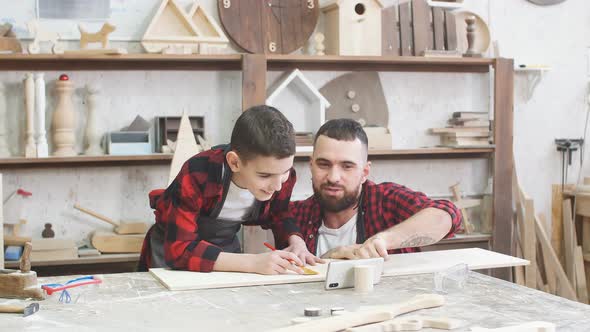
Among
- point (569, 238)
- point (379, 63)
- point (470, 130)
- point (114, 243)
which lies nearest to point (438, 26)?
point (379, 63)

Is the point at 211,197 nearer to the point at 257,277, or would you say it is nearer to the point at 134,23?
the point at 257,277

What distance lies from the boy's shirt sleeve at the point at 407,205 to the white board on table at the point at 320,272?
17cm

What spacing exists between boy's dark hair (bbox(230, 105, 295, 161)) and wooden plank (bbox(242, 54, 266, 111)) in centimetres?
156

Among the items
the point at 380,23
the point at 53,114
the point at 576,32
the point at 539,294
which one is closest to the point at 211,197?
the point at 539,294

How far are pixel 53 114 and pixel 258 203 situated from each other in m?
1.73

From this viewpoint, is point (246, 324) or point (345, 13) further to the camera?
point (345, 13)

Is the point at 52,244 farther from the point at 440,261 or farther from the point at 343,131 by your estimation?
the point at 440,261

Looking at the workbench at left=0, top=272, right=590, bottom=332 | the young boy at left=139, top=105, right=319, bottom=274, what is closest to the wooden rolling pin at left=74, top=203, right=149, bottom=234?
the young boy at left=139, top=105, right=319, bottom=274

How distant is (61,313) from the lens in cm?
182

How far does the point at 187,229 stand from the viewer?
2.36 meters

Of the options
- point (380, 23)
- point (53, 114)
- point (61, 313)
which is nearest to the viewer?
point (61, 313)

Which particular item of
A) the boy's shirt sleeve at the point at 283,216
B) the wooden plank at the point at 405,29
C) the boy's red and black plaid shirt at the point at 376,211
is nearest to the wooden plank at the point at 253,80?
the wooden plank at the point at 405,29

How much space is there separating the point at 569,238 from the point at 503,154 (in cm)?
69

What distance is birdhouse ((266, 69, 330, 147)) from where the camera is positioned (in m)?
4.11
